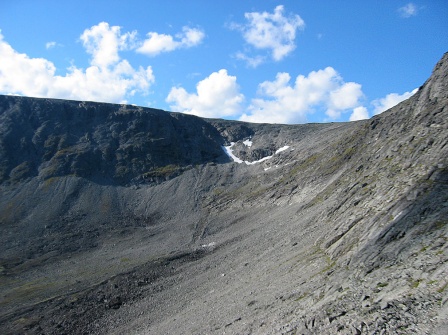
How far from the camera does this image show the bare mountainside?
27578 mm

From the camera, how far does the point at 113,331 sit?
4259cm

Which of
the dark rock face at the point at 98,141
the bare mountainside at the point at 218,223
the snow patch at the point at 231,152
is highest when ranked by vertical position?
the dark rock face at the point at 98,141

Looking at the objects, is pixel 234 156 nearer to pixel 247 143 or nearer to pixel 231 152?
pixel 231 152

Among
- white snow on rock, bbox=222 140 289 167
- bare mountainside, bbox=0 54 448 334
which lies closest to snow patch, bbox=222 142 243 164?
white snow on rock, bbox=222 140 289 167

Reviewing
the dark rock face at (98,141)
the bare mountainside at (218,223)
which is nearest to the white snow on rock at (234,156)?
the bare mountainside at (218,223)

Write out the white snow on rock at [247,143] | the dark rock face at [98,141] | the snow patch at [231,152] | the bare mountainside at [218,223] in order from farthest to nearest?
the white snow on rock at [247,143] < the snow patch at [231,152] < the dark rock face at [98,141] < the bare mountainside at [218,223]

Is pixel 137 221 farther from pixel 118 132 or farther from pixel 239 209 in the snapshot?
pixel 118 132

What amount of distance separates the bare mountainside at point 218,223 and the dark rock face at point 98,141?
23.3 inches

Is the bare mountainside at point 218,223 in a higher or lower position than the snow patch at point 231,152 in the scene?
lower

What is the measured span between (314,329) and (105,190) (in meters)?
98.4

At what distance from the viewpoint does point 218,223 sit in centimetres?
8412

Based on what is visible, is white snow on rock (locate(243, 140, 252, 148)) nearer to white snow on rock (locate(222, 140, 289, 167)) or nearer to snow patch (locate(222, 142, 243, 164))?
white snow on rock (locate(222, 140, 289, 167))

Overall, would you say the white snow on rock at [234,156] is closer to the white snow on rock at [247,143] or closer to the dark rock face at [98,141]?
the white snow on rock at [247,143]

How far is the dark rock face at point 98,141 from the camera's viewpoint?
120 meters
